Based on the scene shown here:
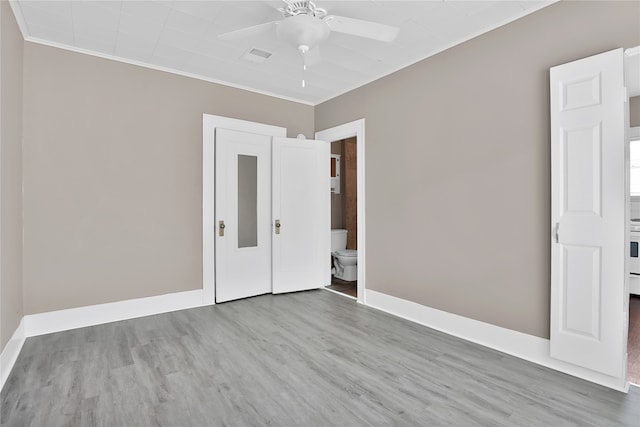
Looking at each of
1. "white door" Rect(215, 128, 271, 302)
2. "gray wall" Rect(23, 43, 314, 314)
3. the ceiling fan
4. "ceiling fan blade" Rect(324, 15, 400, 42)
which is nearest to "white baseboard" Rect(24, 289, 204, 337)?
"gray wall" Rect(23, 43, 314, 314)

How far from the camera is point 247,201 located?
428 centimetres

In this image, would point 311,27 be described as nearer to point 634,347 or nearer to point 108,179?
point 108,179

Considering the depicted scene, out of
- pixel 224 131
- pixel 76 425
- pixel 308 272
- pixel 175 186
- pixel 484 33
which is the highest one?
pixel 484 33

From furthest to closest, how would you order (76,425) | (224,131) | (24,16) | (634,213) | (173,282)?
(634,213), (224,131), (173,282), (24,16), (76,425)

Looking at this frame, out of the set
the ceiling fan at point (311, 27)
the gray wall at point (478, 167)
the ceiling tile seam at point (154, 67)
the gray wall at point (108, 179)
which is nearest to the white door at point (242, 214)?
the gray wall at point (108, 179)

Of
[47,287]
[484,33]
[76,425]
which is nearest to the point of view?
[76,425]

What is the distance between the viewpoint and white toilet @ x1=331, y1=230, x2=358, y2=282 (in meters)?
5.17

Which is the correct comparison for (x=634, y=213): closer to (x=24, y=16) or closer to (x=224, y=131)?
(x=224, y=131)

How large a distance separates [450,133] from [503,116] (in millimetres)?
487

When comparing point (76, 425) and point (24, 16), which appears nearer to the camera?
point (76, 425)

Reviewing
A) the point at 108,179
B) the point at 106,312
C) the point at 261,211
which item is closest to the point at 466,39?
the point at 261,211

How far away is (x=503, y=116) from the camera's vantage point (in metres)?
2.74

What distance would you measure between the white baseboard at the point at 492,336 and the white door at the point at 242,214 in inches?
67.7

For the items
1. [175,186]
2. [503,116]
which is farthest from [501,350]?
[175,186]
